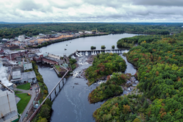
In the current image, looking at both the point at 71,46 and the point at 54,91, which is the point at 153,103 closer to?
the point at 54,91

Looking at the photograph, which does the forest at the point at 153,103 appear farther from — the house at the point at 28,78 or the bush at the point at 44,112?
the house at the point at 28,78

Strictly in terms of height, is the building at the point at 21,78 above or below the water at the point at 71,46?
below

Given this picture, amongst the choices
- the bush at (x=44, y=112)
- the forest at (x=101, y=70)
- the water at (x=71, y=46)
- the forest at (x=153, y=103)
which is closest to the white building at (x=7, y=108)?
the bush at (x=44, y=112)

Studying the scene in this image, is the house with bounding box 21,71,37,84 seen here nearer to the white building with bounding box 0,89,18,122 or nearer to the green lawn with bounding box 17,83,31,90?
the green lawn with bounding box 17,83,31,90

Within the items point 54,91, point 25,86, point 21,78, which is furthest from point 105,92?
point 21,78

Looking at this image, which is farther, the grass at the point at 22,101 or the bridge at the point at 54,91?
the grass at the point at 22,101

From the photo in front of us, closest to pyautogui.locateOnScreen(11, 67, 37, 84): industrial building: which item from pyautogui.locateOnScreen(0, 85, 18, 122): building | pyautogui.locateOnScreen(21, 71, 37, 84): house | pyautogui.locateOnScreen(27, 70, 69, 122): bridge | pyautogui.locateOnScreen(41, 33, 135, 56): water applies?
pyautogui.locateOnScreen(21, 71, 37, 84): house

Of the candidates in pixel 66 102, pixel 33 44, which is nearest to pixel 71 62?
pixel 66 102
